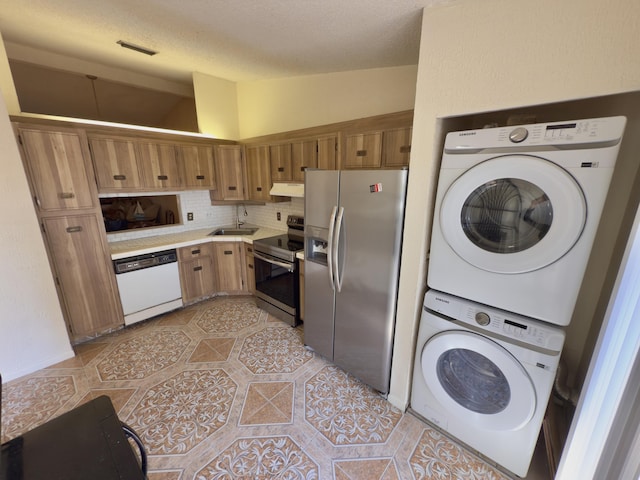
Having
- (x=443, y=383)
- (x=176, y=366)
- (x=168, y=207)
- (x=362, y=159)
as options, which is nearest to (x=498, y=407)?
(x=443, y=383)

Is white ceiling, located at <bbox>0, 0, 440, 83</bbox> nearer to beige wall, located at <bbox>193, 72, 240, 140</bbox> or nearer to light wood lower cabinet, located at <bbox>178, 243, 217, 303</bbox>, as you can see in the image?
beige wall, located at <bbox>193, 72, 240, 140</bbox>

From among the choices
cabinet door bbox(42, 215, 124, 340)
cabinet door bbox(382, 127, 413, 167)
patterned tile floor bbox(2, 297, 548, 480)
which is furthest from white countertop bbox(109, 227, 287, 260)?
cabinet door bbox(382, 127, 413, 167)

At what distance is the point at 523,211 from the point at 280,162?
2384 mm

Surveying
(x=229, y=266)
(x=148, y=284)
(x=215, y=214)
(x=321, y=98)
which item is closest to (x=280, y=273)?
(x=229, y=266)

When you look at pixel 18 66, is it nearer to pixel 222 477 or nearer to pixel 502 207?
pixel 222 477

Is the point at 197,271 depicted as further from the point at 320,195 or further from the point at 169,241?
the point at 320,195

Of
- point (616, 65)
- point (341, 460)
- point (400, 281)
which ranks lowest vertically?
point (341, 460)

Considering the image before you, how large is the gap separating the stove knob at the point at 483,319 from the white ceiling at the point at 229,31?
1679 mm

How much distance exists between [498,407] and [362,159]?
77.7 inches

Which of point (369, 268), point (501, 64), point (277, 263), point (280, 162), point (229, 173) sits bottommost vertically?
point (277, 263)

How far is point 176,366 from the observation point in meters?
2.34

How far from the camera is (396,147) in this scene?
2.16 m

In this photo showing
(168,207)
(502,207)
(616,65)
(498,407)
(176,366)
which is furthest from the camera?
(168,207)

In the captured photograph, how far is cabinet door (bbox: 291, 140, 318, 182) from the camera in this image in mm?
2691
